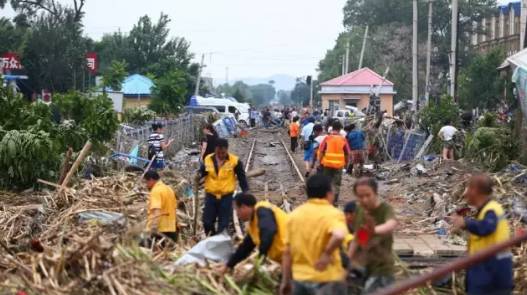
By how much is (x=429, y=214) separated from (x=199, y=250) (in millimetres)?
8434

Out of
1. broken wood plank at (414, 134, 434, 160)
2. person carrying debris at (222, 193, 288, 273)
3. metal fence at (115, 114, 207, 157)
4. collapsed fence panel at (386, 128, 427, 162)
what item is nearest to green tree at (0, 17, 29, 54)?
metal fence at (115, 114, 207, 157)

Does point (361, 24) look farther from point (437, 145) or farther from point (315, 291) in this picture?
point (315, 291)

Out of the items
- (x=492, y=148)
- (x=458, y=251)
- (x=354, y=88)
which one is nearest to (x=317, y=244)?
(x=458, y=251)

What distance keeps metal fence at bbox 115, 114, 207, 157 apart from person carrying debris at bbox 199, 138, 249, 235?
11.0 m

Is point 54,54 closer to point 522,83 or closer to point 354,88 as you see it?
point 354,88

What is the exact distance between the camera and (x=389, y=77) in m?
82.4

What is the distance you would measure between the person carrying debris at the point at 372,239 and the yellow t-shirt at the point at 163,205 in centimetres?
331

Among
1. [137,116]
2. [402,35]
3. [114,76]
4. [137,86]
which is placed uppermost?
[402,35]

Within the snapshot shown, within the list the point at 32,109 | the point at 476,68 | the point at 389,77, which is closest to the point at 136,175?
the point at 32,109

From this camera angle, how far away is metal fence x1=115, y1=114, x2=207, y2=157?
78.7ft

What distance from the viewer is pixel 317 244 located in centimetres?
697

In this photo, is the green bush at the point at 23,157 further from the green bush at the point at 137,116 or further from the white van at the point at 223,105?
the white van at the point at 223,105

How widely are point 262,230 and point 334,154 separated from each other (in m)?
8.09

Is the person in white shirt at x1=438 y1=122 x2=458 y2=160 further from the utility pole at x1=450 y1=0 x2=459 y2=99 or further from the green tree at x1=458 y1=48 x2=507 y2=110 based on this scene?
the green tree at x1=458 y1=48 x2=507 y2=110
